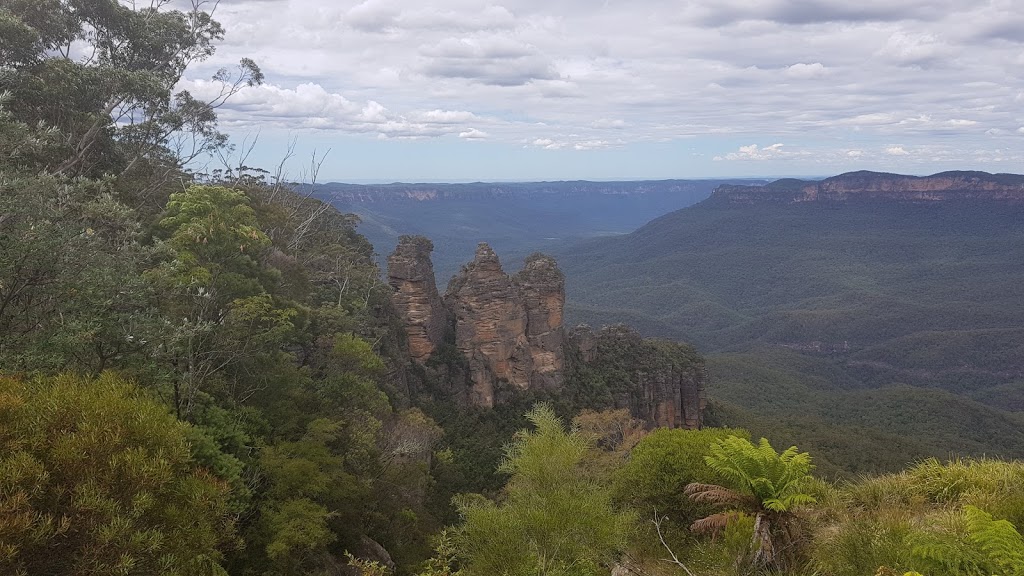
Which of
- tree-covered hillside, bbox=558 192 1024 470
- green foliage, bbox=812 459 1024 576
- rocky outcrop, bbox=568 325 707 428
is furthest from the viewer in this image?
tree-covered hillside, bbox=558 192 1024 470

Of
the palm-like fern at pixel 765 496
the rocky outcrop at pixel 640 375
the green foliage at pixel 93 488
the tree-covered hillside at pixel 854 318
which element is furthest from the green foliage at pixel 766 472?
the tree-covered hillside at pixel 854 318

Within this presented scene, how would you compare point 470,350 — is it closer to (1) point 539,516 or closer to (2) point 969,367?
(1) point 539,516

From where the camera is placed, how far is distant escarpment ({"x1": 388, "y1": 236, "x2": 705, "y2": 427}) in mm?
37906

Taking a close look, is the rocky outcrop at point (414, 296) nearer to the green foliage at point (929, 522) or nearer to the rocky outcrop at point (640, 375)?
the rocky outcrop at point (640, 375)

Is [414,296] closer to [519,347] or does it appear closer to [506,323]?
[506,323]

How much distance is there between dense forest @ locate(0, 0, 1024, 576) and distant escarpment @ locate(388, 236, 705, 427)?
13148 millimetres

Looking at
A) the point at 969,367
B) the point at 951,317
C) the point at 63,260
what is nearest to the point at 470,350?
the point at 63,260

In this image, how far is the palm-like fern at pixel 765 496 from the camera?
348 inches

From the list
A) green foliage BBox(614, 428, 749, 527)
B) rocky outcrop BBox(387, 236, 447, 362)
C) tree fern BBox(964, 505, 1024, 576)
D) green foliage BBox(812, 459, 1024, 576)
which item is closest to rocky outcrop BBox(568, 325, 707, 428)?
rocky outcrop BBox(387, 236, 447, 362)

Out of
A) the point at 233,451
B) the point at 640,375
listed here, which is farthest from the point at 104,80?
the point at 640,375

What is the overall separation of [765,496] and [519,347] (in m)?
31.7

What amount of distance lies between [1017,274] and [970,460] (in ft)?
576

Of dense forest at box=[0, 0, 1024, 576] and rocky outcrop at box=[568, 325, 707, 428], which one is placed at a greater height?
dense forest at box=[0, 0, 1024, 576]

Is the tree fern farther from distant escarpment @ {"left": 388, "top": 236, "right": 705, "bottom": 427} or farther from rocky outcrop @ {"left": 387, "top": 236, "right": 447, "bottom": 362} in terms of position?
rocky outcrop @ {"left": 387, "top": 236, "right": 447, "bottom": 362}
